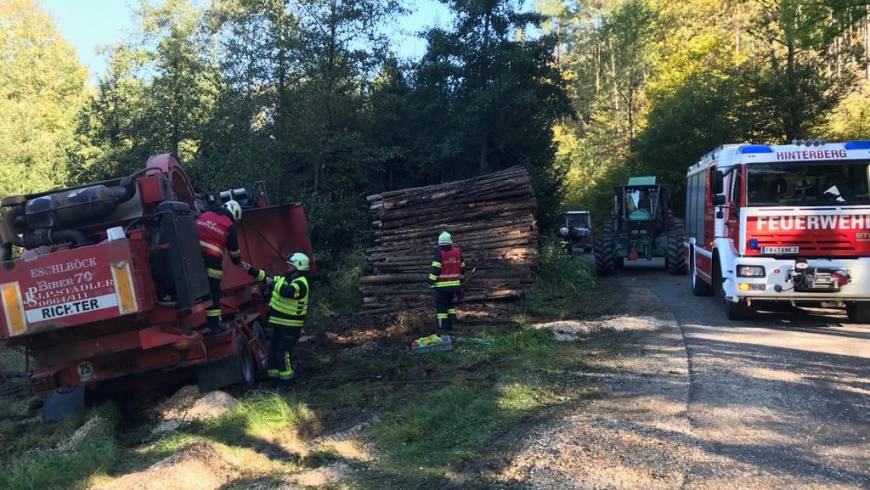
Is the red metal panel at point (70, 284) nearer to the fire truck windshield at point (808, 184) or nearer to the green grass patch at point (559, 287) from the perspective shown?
the green grass patch at point (559, 287)

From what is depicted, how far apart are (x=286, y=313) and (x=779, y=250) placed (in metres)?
7.68

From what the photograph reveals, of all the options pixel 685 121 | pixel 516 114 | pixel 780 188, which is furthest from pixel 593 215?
pixel 780 188

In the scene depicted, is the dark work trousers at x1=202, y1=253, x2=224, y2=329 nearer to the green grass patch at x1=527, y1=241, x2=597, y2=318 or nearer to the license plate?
the green grass patch at x1=527, y1=241, x2=597, y2=318

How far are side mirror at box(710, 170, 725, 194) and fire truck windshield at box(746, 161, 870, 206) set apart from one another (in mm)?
1017

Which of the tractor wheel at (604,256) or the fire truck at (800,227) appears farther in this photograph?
the tractor wheel at (604,256)

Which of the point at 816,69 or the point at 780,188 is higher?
the point at 816,69

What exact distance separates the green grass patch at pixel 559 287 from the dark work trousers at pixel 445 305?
215 cm

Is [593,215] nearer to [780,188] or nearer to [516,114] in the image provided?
[516,114]

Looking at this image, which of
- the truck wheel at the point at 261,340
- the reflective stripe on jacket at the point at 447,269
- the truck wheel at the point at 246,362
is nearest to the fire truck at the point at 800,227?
the reflective stripe on jacket at the point at 447,269

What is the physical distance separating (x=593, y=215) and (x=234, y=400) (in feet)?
109

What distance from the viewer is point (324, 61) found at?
19.6 meters

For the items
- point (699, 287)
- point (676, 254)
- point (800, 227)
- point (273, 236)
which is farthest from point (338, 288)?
point (800, 227)

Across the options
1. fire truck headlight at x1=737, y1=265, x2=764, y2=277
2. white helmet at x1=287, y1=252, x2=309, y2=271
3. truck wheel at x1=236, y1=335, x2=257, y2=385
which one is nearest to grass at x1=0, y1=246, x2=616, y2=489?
truck wheel at x1=236, y1=335, x2=257, y2=385

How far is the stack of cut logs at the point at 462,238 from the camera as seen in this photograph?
13773 mm
